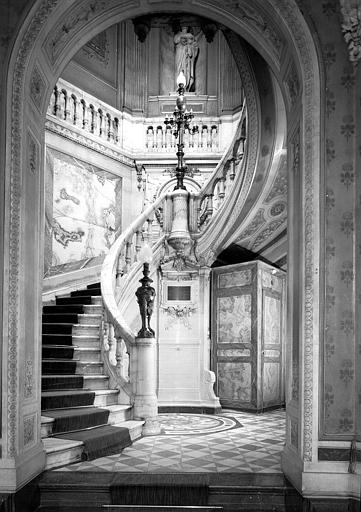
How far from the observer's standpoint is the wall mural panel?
9.86m

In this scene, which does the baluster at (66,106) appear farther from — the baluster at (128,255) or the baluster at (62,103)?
the baluster at (128,255)

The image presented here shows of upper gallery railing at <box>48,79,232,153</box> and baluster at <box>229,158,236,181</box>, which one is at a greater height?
upper gallery railing at <box>48,79,232,153</box>

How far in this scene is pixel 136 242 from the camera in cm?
859

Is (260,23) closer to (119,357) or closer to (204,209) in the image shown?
(119,357)

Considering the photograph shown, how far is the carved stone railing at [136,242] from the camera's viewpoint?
6.97m

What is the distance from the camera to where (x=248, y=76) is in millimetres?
7391

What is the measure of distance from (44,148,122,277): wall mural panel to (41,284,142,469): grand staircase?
168cm

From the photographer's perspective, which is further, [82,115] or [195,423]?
[82,115]

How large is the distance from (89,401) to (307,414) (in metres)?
2.80

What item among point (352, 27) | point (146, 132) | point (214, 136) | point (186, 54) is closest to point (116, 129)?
point (146, 132)

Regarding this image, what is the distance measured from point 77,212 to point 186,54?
4294 mm

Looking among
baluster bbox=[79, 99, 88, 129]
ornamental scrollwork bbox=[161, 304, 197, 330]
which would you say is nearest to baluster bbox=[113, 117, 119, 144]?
baluster bbox=[79, 99, 88, 129]

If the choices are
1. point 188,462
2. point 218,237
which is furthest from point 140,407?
point 218,237

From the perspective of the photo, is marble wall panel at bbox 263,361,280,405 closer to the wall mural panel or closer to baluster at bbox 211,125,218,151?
the wall mural panel
